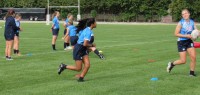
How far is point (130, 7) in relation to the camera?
86.6 metres

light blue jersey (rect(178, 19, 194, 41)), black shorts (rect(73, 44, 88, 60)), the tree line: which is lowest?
black shorts (rect(73, 44, 88, 60))

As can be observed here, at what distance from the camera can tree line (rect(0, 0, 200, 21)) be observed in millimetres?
77812

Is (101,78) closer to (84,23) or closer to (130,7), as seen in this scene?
(84,23)

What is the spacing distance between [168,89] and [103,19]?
8085 cm

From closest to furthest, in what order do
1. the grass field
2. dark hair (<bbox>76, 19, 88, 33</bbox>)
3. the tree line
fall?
the grass field
dark hair (<bbox>76, 19, 88, 33</bbox>)
the tree line

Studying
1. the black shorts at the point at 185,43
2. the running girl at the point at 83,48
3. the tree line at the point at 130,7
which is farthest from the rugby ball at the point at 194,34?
the tree line at the point at 130,7

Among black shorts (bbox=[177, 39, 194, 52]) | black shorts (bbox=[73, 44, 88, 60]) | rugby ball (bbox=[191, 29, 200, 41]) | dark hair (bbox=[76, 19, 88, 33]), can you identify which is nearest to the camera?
black shorts (bbox=[73, 44, 88, 60])

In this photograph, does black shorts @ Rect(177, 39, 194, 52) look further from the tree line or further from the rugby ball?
the tree line

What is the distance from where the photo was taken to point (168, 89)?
10.3 metres

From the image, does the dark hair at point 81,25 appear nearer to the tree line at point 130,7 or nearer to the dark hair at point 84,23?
the dark hair at point 84,23

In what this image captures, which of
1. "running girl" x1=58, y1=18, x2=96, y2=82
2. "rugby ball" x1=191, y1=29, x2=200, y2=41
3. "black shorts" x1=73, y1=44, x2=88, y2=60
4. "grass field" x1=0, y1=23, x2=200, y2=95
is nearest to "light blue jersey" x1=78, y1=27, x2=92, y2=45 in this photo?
"running girl" x1=58, y1=18, x2=96, y2=82

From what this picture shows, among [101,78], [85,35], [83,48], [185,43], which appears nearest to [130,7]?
[185,43]

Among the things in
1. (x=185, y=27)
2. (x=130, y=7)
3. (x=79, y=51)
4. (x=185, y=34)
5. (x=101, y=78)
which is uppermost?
(x=130, y=7)

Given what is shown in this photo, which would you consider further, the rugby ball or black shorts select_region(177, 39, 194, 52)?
black shorts select_region(177, 39, 194, 52)
